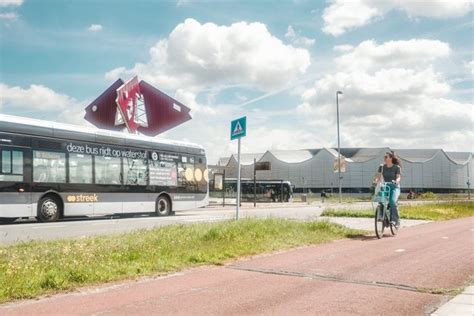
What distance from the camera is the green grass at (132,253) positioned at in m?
6.06

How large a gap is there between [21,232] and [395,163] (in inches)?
364

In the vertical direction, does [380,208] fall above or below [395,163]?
below

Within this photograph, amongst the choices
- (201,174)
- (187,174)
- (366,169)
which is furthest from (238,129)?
(366,169)

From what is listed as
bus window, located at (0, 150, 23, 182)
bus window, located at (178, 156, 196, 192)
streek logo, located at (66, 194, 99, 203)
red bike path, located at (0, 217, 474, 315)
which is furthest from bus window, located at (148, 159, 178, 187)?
red bike path, located at (0, 217, 474, 315)

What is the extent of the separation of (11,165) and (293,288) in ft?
39.1

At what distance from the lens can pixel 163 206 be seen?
21344 mm

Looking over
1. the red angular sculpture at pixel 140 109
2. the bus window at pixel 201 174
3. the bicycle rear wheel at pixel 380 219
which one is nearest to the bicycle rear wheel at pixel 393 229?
the bicycle rear wheel at pixel 380 219

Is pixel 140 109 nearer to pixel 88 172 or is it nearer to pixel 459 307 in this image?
pixel 88 172

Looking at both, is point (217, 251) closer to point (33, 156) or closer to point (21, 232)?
point (21, 232)

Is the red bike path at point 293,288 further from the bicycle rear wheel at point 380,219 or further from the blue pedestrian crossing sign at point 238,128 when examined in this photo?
the blue pedestrian crossing sign at point 238,128

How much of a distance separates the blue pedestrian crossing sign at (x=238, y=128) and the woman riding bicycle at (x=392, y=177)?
12.1ft

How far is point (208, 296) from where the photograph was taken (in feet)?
18.2

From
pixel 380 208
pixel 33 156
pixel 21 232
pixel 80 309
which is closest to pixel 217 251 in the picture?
pixel 80 309

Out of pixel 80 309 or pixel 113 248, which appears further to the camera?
pixel 113 248
